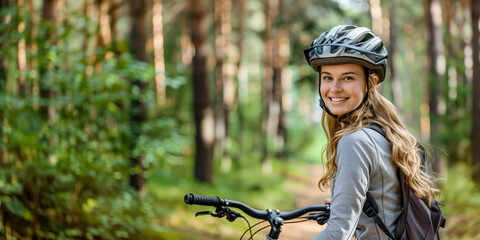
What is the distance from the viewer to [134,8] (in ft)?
37.9

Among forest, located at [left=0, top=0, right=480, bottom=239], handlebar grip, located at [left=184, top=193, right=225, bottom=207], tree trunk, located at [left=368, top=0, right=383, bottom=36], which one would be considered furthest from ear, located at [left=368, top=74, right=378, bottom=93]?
tree trunk, located at [left=368, top=0, right=383, bottom=36]

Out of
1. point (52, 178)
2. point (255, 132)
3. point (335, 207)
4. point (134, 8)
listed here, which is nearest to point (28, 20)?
point (52, 178)

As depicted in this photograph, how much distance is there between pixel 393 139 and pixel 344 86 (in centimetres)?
41

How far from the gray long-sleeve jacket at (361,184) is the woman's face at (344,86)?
278mm

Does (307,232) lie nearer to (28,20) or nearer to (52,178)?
(52,178)

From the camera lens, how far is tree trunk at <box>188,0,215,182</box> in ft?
47.9

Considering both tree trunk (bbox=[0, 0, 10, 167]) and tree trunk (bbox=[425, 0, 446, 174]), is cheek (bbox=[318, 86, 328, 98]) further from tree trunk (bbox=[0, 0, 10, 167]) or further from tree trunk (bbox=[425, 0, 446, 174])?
tree trunk (bbox=[425, 0, 446, 174])

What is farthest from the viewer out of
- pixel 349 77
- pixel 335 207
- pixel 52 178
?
pixel 52 178

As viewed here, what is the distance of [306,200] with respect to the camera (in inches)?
684

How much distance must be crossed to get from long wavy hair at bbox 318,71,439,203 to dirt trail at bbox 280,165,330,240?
10.3ft

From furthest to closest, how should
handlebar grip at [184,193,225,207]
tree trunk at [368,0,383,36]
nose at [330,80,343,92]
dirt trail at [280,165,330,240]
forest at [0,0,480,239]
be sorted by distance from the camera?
tree trunk at [368,0,383,36] → dirt trail at [280,165,330,240] → forest at [0,0,480,239] → nose at [330,80,343,92] → handlebar grip at [184,193,225,207]

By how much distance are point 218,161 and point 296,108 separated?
4450 cm

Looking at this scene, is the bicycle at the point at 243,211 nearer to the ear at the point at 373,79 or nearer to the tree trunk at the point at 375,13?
the ear at the point at 373,79

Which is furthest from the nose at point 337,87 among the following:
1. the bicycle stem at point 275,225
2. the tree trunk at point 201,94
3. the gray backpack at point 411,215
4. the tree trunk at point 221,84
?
the tree trunk at point 221,84
